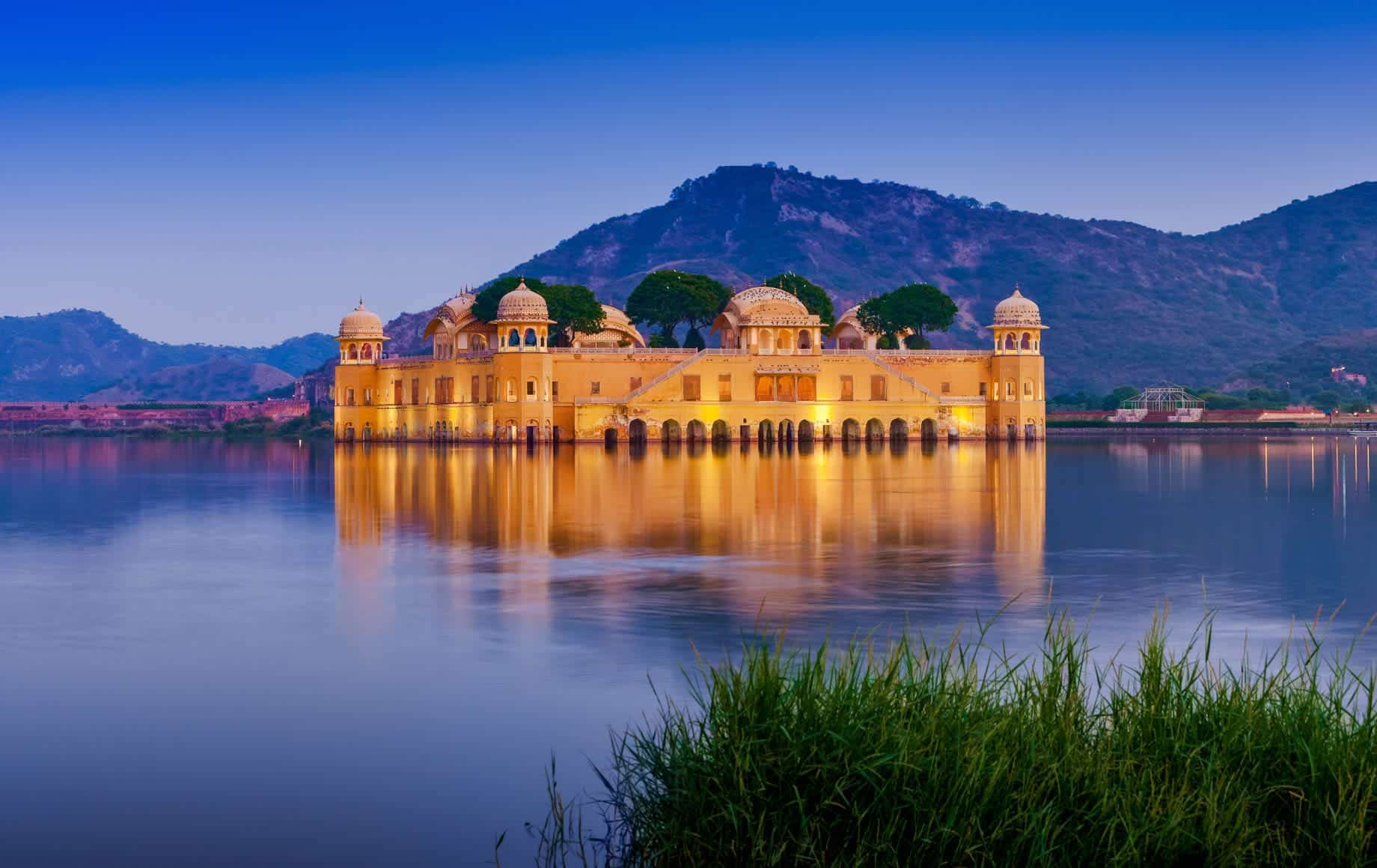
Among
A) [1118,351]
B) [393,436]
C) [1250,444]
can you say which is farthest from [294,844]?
[1118,351]

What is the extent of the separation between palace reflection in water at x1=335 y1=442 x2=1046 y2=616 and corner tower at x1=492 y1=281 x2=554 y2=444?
17.0 m

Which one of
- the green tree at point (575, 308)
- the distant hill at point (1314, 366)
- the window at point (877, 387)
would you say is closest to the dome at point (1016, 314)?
the window at point (877, 387)

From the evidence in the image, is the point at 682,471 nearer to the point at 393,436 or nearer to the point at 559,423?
the point at 559,423

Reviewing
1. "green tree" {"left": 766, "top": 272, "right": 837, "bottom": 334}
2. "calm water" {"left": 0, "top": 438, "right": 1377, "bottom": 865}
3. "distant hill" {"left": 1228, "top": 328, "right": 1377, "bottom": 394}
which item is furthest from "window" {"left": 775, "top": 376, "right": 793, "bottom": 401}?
"distant hill" {"left": 1228, "top": 328, "right": 1377, "bottom": 394}

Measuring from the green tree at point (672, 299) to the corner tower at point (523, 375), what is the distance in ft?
42.3

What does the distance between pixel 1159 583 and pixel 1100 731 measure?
9.92 metres

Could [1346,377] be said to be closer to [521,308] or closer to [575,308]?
[575,308]

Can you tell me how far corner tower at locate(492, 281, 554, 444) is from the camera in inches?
2591

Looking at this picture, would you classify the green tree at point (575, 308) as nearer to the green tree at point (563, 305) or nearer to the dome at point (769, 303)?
the green tree at point (563, 305)

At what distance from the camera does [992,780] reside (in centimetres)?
671

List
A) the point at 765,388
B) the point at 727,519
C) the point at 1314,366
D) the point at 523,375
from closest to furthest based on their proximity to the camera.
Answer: the point at 727,519 → the point at 523,375 → the point at 765,388 → the point at 1314,366

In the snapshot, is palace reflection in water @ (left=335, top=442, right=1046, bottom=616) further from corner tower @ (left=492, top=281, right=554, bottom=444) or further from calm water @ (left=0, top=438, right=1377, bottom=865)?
corner tower @ (left=492, top=281, right=554, bottom=444)

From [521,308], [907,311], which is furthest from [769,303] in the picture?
[907,311]

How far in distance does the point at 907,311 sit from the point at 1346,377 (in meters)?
71.5
